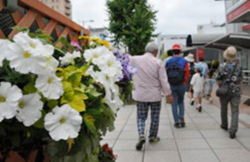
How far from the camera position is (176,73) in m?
6.54

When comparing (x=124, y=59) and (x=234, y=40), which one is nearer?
(x=124, y=59)

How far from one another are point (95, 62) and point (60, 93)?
0.39 meters

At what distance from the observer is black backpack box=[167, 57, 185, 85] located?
6539 millimetres

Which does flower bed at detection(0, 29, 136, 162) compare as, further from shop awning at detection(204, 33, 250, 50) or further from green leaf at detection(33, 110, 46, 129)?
shop awning at detection(204, 33, 250, 50)

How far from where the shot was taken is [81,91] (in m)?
1.30

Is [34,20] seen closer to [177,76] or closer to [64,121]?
[64,121]

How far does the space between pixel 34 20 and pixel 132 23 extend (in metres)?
13.3

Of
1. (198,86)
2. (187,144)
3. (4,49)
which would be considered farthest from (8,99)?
(198,86)

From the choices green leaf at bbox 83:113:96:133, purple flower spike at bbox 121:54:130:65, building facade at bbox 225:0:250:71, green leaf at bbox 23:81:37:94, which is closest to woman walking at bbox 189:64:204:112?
building facade at bbox 225:0:250:71

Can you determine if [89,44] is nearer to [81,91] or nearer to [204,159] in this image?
[81,91]

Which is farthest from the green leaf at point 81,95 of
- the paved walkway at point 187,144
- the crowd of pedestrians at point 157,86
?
the crowd of pedestrians at point 157,86

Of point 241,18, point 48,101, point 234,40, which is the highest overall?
point 241,18

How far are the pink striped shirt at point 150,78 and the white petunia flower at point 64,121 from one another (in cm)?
409

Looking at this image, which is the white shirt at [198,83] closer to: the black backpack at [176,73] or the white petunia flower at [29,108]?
the black backpack at [176,73]
